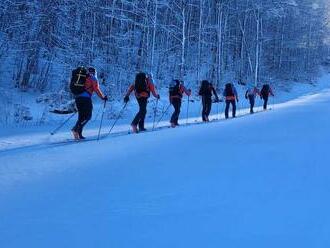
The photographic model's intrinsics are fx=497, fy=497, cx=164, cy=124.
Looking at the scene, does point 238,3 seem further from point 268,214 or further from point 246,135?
point 268,214

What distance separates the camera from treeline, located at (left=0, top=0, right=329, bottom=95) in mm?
24219

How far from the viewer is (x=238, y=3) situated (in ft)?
170

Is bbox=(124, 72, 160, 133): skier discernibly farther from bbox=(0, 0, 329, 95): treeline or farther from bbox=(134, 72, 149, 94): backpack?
bbox=(0, 0, 329, 95): treeline

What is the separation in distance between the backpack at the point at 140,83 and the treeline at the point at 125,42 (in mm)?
10108

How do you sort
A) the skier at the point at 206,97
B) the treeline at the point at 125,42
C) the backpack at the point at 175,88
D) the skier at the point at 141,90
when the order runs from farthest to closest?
the treeline at the point at 125,42 → the skier at the point at 206,97 → the backpack at the point at 175,88 → the skier at the point at 141,90

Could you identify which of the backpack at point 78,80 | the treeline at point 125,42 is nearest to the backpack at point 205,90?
the backpack at point 78,80

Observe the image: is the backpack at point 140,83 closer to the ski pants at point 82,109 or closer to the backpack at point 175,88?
the ski pants at point 82,109

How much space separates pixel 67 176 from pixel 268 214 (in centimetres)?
322

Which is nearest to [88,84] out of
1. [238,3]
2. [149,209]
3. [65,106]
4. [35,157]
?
[35,157]

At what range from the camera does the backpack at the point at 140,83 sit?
45.7ft

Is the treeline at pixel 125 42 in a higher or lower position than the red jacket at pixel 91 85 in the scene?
higher

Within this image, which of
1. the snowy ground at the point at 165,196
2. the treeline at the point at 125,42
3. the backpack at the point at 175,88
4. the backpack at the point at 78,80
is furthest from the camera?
the treeline at the point at 125,42

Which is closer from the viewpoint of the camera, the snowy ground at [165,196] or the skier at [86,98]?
the snowy ground at [165,196]

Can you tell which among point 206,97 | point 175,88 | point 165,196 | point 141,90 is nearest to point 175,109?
point 175,88
